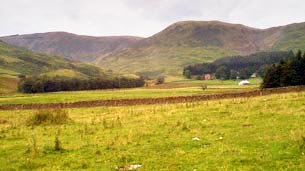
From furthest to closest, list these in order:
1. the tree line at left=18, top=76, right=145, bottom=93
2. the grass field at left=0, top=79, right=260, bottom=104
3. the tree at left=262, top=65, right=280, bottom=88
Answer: the tree line at left=18, top=76, right=145, bottom=93
the tree at left=262, top=65, right=280, bottom=88
the grass field at left=0, top=79, right=260, bottom=104

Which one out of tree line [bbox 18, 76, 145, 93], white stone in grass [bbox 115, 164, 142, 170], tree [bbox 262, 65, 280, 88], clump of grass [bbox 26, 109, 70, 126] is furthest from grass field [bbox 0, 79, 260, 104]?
white stone in grass [bbox 115, 164, 142, 170]

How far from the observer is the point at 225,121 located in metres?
28.7

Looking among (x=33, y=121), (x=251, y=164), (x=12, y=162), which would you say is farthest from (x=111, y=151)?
(x=33, y=121)

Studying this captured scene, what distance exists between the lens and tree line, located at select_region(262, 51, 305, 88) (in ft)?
269

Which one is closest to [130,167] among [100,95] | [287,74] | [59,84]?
[287,74]

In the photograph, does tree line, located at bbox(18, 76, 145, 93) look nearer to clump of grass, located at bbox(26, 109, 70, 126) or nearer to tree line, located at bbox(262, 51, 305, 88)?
tree line, located at bbox(262, 51, 305, 88)

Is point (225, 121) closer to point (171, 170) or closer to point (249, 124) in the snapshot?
point (249, 124)

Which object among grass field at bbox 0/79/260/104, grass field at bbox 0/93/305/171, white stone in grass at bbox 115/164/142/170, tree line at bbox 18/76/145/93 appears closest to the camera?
white stone in grass at bbox 115/164/142/170

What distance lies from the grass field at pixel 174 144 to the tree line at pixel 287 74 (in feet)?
175

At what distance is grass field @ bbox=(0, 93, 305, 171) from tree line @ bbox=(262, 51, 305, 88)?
53.2 m

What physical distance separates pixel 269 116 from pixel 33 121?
71.4ft

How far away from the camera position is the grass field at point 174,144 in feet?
54.6

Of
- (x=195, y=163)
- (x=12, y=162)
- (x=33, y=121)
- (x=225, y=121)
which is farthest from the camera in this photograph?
(x=33, y=121)

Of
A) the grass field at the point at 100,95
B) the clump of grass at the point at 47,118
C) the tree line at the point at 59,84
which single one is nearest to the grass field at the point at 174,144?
the clump of grass at the point at 47,118
